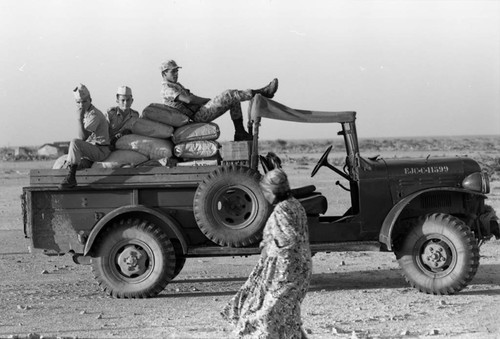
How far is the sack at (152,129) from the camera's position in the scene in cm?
1192

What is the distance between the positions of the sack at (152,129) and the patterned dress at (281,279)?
472 centimetres

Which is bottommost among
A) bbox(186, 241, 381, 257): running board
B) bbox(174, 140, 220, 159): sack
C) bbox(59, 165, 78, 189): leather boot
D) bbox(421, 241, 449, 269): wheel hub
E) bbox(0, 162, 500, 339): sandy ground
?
bbox(0, 162, 500, 339): sandy ground

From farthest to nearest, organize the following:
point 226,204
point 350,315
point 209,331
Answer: point 226,204 < point 350,315 < point 209,331

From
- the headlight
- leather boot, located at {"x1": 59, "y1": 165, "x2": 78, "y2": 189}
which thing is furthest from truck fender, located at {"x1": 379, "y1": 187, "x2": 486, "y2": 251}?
leather boot, located at {"x1": 59, "y1": 165, "x2": 78, "y2": 189}

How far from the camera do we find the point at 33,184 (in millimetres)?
11844

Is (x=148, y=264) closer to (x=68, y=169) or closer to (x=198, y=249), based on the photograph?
(x=198, y=249)

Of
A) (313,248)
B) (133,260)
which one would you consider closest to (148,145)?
Answer: (133,260)

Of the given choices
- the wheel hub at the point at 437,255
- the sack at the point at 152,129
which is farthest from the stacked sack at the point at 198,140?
the wheel hub at the point at 437,255

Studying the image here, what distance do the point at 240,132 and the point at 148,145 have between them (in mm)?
1127

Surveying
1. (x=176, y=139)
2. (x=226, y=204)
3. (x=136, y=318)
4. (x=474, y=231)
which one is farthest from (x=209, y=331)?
(x=474, y=231)

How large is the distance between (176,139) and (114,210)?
1139 millimetres

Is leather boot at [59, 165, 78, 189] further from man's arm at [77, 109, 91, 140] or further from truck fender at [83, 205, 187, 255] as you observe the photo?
truck fender at [83, 205, 187, 255]

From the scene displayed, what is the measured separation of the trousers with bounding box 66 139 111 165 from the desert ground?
165 centimetres

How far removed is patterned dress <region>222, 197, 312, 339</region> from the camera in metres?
7.31
